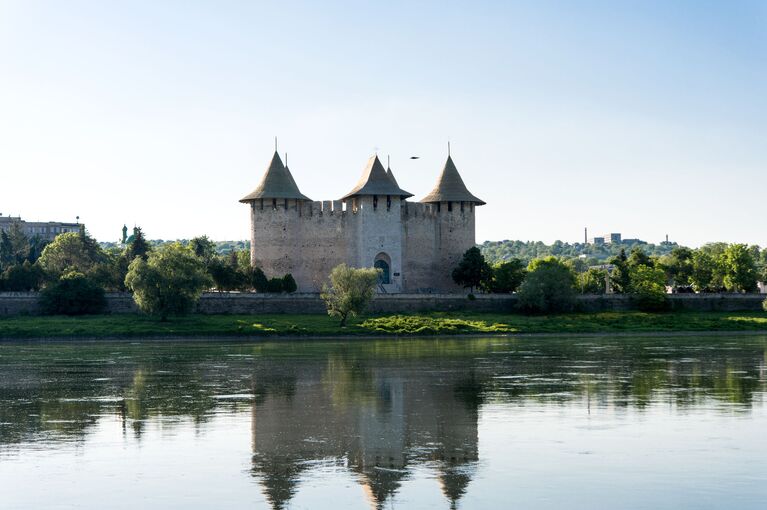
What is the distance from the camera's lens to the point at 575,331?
5856 centimetres

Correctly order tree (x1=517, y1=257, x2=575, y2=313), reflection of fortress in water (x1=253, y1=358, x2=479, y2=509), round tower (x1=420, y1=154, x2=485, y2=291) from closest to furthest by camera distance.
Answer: reflection of fortress in water (x1=253, y1=358, x2=479, y2=509) → tree (x1=517, y1=257, x2=575, y2=313) → round tower (x1=420, y1=154, x2=485, y2=291)

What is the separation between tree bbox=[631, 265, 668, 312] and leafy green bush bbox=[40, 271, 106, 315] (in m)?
32.3

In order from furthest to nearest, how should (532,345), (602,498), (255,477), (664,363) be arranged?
1. (532,345)
2. (664,363)
3. (255,477)
4. (602,498)

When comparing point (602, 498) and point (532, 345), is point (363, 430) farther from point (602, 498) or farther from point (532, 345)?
point (532, 345)

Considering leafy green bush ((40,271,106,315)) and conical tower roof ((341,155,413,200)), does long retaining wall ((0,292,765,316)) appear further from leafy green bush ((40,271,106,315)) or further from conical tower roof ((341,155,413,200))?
conical tower roof ((341,155,413,200))

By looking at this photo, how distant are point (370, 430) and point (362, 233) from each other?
52725mm

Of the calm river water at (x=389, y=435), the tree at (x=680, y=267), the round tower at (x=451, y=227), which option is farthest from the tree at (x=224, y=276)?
the tree at (x=680, y=267)

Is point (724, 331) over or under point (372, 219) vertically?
under

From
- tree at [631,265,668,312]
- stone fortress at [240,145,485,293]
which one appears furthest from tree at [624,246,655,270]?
stone fortress at [240,145,485,293]

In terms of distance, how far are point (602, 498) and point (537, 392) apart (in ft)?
39.4

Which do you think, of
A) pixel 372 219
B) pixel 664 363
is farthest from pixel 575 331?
pixel 664 363

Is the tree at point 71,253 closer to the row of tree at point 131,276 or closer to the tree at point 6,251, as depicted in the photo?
the row of tree at point 131,276

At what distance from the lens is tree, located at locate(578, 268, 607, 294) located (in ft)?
282

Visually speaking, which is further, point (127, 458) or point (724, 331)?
point (724, 331)
